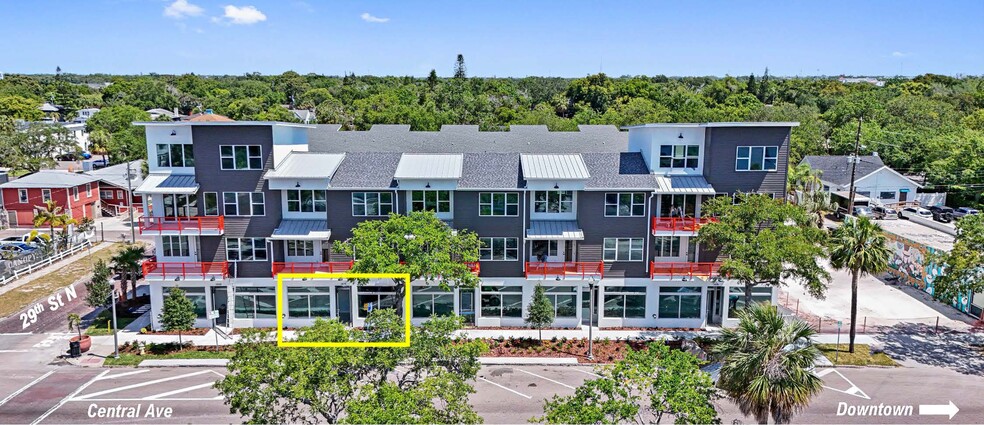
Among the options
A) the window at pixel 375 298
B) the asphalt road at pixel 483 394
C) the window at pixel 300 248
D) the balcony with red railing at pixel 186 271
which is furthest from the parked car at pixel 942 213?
the balcony with red railing at pixel 186 271

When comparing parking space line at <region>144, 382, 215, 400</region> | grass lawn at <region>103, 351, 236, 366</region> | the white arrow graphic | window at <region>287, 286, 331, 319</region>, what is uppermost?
window at <region>287, 286, 331, 319</region>

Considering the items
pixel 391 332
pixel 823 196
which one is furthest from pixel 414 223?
pixel 823 196

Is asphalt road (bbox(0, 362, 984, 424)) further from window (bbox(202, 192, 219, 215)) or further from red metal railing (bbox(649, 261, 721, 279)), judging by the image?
window (bbox(202, 192, 219, 215))

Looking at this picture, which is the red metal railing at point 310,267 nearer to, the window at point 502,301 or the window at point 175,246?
the window at point 175,246

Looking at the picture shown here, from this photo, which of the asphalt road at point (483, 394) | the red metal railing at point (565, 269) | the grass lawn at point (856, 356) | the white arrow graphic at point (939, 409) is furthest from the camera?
the red metal railing at point (565, 269)

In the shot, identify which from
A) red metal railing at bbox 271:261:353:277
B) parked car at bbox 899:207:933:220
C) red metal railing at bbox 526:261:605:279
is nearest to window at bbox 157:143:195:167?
red metal railing at bbox 271:261:353:277

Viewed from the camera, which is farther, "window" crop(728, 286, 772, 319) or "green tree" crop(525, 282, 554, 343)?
"window" crop(728, 286, 772, 319)

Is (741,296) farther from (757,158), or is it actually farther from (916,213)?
(916,213)
